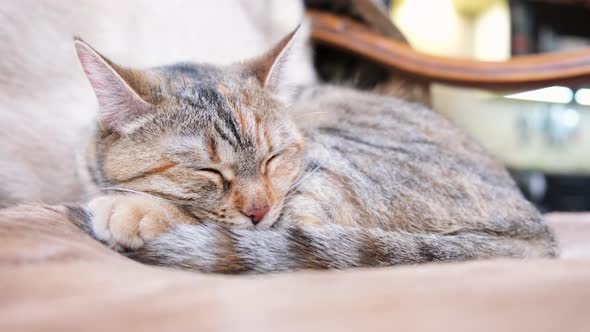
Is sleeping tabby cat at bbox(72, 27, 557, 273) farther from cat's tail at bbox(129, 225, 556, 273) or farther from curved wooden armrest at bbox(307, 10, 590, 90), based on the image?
curved wooden armrest at bbox(307, 10, 590, 90)

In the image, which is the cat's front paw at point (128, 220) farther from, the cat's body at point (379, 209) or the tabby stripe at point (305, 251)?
the tabby stripe at point (305, 251)

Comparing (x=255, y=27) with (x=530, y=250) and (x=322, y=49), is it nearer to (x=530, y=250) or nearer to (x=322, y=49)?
(x=322, y=49)

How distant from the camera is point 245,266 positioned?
640 mm

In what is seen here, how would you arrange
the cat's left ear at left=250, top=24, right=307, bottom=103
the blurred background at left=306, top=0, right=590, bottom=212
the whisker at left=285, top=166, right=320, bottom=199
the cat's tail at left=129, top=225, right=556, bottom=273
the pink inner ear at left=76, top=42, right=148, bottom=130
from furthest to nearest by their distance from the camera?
1. the blurred background at left=306, top=0, right=590, bottom=212
2. the cat's left ear at left=250, top=24, right=307, bottom=103
3. the whisker at left=285, top=166, right=320, bottom=199
4. the pink inner ear at left=76, top=42, right=148, bottom=130
5. the cat's tail at left=129, top=225, right=556, bottom=273

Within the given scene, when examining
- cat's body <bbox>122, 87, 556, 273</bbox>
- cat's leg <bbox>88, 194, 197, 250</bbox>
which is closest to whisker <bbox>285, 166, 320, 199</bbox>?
cat's body <bbox>122, 87, 556, 273</bbox>

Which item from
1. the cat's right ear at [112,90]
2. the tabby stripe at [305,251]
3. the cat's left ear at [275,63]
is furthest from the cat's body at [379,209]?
the cat's right ear at [112,90]

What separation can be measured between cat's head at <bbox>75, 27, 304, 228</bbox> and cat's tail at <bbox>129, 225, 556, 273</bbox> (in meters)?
0.16

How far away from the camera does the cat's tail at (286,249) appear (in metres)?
0.64

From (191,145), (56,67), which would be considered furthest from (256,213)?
(56,67)

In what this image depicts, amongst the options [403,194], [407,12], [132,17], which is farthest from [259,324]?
[407,12]

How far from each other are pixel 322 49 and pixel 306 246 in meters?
1.41

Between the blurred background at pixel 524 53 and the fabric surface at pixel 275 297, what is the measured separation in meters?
2.34

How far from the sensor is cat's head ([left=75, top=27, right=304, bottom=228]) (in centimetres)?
85

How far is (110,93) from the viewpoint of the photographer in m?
0.87
